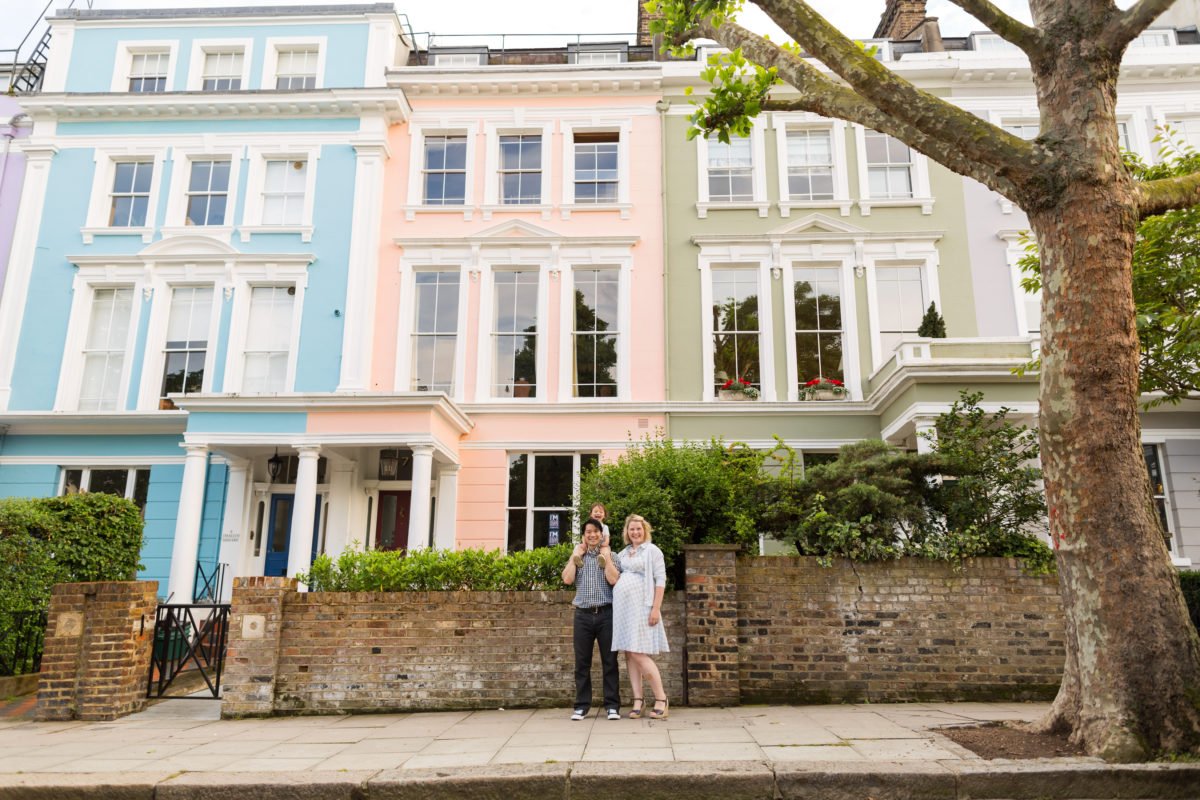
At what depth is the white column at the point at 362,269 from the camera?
601 inches

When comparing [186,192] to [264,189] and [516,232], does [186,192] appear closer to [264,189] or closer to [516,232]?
[264,189]

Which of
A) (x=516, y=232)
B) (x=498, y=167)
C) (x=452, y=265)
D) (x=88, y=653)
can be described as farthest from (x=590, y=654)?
(x=498, y=167)

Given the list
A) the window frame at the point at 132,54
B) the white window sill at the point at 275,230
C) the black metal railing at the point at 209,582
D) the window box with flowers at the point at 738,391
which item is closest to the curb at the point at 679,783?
the black metal railing at the point at 209,582

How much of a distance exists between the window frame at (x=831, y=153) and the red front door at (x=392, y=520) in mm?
9656

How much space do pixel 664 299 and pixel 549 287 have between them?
2.36 metres

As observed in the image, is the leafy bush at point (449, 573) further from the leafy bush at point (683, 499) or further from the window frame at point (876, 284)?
the window frame at point (876, 284)

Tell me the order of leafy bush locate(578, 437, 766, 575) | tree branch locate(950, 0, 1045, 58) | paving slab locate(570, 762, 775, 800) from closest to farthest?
paving slab locate(570, 762, 775, 800), tree branch locate(950, 0, 1045, 58), leafy bush locate(578, 437, 766, 575)

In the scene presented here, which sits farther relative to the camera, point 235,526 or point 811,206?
point 811,206

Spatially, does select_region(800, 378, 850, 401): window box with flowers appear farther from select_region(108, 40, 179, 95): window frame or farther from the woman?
select_region(108, 40, 179, 95): window frame

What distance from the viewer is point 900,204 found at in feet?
52.3

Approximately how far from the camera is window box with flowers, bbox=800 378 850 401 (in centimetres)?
1512

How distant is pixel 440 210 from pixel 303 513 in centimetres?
708

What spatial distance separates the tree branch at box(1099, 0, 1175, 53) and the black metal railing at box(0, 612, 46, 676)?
12.0m

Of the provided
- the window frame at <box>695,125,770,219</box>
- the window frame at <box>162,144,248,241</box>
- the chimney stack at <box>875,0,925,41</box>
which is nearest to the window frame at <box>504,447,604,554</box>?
the window frame at <box>695,125,770,219</box>
